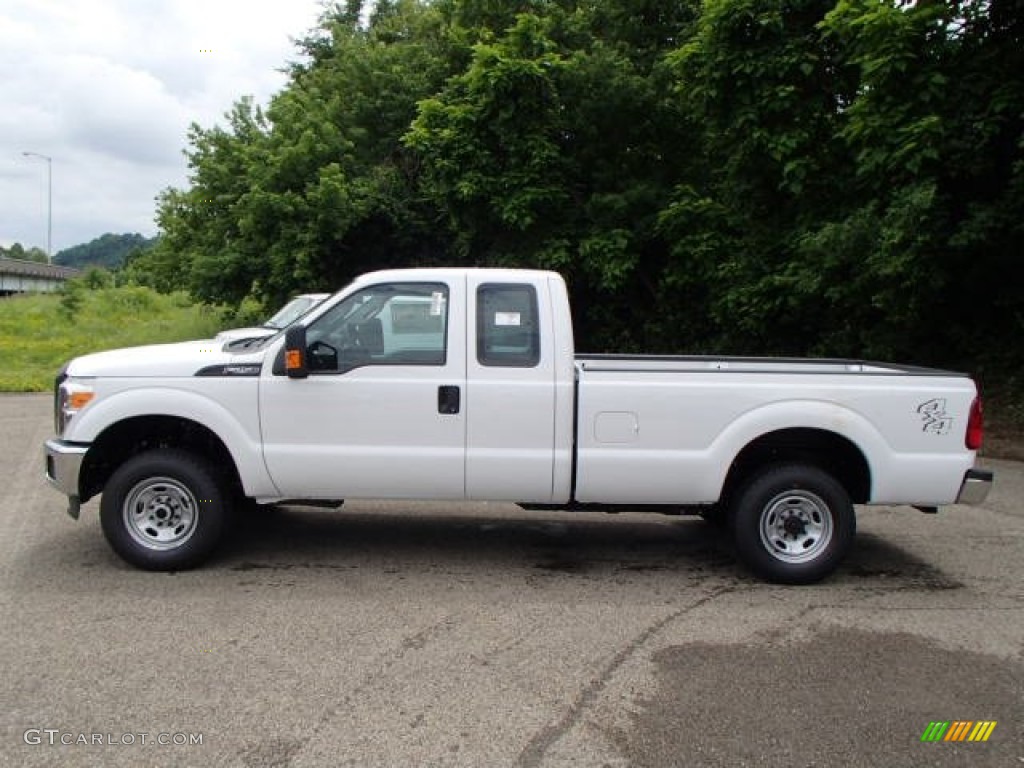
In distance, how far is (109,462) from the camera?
19.5 ft

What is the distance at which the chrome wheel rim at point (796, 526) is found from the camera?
567 cm

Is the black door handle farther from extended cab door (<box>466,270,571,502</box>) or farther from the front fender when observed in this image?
the front fender

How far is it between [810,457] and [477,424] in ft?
7.56

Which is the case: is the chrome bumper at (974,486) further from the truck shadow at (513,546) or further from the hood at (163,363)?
the hood at (163,363)

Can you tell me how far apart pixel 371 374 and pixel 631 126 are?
12924mm

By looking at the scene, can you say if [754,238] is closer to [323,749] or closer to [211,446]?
[211,446]

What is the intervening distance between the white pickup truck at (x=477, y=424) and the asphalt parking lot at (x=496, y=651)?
53 cm

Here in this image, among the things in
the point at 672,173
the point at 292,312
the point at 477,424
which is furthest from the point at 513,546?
the point at 672,173

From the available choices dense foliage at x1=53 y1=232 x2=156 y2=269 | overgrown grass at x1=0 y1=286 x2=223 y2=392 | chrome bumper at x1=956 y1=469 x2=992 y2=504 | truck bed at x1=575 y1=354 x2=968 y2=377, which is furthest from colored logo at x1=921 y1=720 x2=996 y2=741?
dense foliage at x1=53 y1=232 x2=156 y2=269

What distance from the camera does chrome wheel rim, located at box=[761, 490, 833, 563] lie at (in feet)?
18.6

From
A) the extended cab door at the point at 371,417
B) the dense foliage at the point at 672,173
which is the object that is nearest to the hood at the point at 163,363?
the extended cab door at the point at 371,417

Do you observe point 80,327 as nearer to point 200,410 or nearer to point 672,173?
point 672,173

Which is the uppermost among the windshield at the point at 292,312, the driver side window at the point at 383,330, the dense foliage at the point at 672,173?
A: the dense foliage at the point at 672,173

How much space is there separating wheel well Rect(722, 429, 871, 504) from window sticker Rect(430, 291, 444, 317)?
87.5 inches
